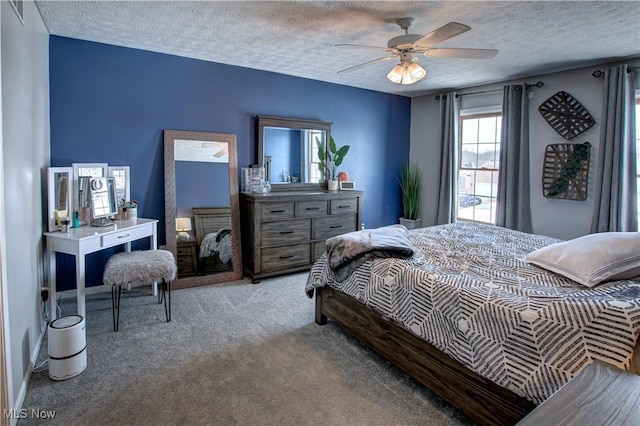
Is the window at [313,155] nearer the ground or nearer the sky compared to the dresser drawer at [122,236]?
nearer the sky

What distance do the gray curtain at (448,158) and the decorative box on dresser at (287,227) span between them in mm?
1543

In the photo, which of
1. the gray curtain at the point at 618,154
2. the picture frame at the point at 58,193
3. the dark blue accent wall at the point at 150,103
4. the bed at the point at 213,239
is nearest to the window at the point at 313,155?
the dark blue accent wall at the point at 150,103

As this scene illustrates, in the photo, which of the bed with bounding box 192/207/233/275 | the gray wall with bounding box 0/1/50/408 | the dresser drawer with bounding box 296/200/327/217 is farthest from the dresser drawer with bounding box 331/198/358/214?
the gray wall with bounding box 0/1/50/408

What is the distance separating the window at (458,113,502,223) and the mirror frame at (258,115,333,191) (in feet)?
6.50

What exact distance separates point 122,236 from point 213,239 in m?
1.06

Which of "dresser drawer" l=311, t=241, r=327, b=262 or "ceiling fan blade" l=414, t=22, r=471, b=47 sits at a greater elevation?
"ceiling fan blade" l=414, t=22, r=471, b=47

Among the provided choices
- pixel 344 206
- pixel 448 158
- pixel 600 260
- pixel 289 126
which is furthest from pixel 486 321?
pixel 448 158

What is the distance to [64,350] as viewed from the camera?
216 cm

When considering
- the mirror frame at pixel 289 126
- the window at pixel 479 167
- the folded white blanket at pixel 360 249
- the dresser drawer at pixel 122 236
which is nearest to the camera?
the folded white blanket at pixel 360 249

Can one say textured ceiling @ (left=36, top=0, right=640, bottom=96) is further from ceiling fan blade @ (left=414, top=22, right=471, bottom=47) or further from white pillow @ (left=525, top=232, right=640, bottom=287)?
white pillow @ (left=525, top=232, right=640, bottom=287)

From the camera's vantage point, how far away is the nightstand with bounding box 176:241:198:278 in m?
3.79

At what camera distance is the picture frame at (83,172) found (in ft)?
9.88

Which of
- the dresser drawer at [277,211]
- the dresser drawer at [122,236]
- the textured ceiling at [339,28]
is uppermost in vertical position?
the textured ceiling at [339,28]

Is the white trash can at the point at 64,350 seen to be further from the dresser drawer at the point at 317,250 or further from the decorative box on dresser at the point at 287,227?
the dresser drawer at the point at 317,250
